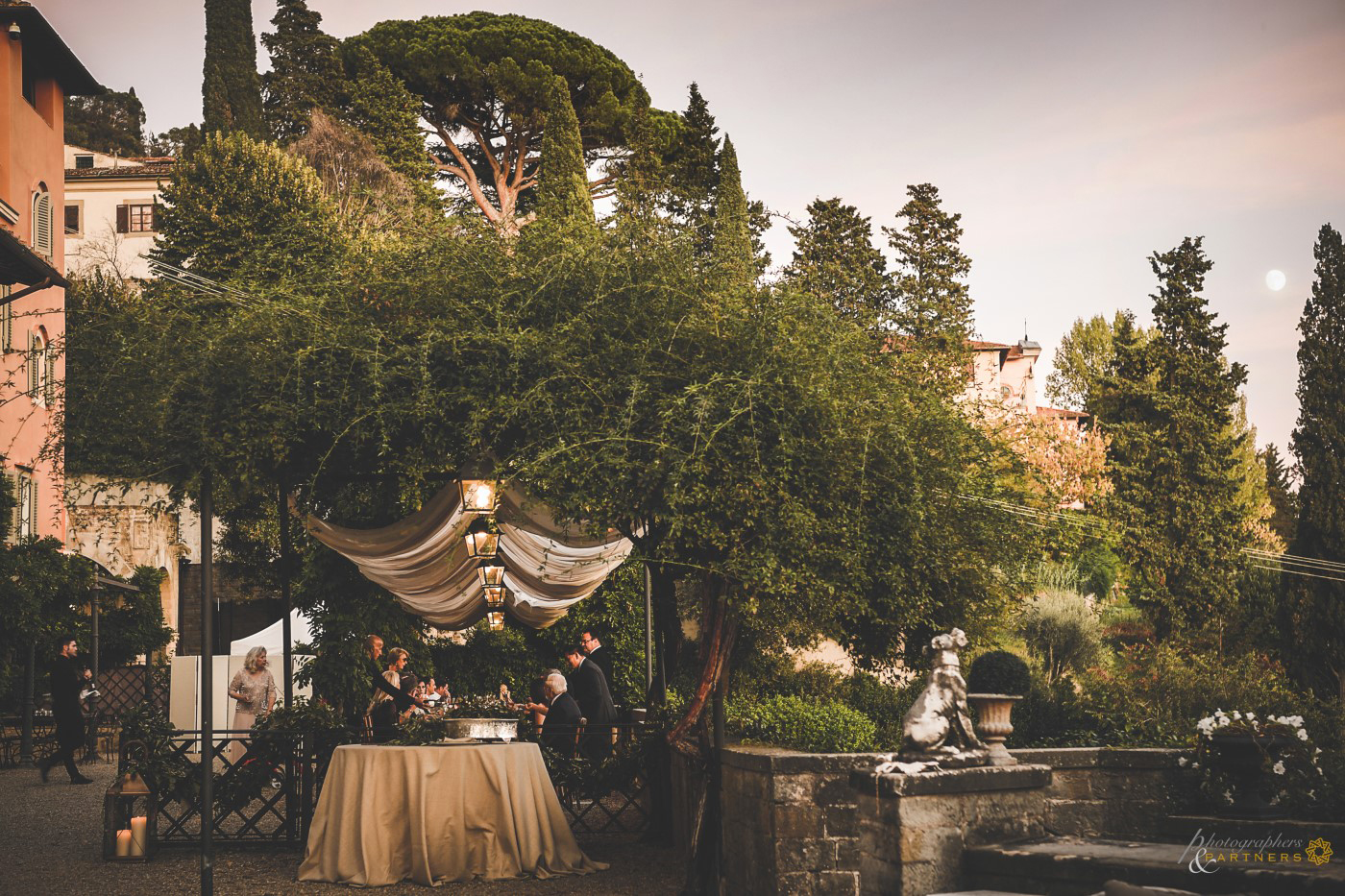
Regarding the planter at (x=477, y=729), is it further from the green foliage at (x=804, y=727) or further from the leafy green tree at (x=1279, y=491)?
the leafy green tree at (x=1279, y=491)

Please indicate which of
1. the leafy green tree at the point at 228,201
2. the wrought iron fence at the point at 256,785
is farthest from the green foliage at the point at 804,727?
the leafy green tree at the point at 228,201

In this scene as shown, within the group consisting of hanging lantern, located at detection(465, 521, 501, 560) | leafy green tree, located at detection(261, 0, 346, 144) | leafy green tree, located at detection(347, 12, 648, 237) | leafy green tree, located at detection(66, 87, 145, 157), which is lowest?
hanging lantern, located at detection(465, 521, 501, 560)

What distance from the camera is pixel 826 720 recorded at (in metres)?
8.16

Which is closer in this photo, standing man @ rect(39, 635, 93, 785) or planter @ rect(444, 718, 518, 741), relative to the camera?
planter @ rect(444, 718, 518, 741)

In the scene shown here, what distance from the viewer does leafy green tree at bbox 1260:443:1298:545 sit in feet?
145

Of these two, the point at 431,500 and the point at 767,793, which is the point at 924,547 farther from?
the point at 431,500

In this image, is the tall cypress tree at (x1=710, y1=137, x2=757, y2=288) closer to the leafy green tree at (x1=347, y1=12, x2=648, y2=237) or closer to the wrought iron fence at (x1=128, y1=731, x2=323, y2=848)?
the wrought iron fence at (x1=128, y1=731, x2=323, y2=848)

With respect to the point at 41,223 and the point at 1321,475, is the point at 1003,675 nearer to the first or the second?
the point at 1321,475

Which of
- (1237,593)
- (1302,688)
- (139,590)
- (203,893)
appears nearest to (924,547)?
(203,893)

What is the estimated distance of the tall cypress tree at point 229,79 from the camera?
108ft

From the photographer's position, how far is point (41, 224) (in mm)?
21547

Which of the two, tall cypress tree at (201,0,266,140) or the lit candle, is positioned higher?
tall cypress tree at (201,0,266,140)

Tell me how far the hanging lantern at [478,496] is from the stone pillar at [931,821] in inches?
167

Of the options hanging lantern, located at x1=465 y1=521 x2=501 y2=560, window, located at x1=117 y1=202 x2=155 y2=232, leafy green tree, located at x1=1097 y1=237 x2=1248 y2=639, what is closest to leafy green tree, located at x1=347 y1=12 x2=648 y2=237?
window, located at x1=117 y1=202 x2=155 y2=232
